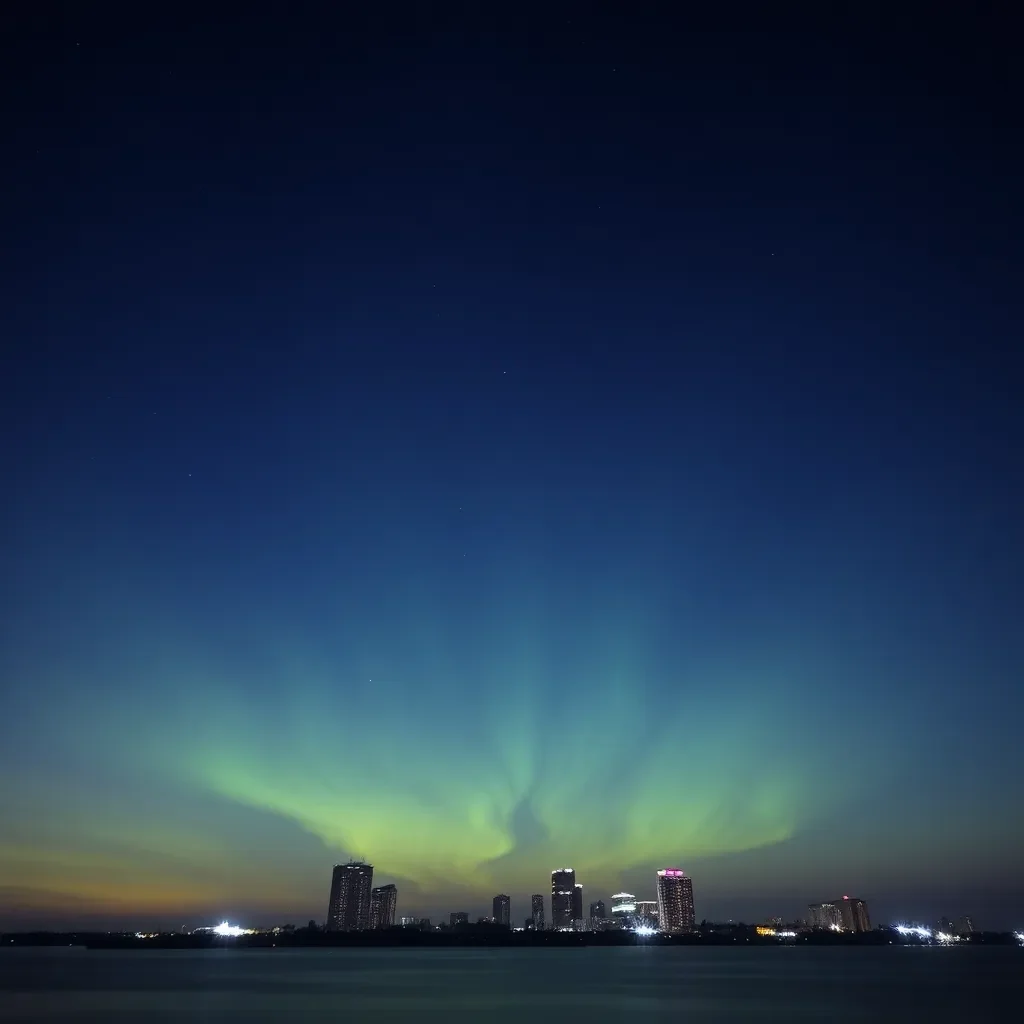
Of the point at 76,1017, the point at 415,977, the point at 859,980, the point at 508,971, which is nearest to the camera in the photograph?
the point at 76,1017

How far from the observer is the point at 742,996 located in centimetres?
6241

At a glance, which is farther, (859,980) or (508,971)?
(508,971)

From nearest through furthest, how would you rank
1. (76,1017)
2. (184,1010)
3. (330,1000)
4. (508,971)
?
(76,1017)
(184,1010)
(330,1000)
(508,971)

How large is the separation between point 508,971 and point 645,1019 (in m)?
57.7

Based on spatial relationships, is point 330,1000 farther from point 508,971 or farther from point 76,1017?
point 508,971

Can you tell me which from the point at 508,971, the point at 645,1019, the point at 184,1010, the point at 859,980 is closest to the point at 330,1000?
the point at 184,1010

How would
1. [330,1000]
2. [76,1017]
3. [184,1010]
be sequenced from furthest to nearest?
[330,1000] < [184,1010] < [76,1017]

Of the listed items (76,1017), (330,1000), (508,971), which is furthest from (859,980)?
(76,1017)

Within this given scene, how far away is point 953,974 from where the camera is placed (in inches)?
3467

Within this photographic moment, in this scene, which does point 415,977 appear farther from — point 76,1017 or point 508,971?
point 76,1017

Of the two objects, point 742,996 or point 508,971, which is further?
point 508,971

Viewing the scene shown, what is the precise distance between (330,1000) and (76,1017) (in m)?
18.4

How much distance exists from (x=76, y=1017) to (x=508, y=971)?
63179 millimetres

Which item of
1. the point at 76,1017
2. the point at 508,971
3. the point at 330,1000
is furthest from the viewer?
the point at 508,971
